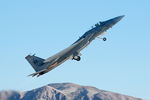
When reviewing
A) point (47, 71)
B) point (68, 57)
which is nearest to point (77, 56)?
point (68, 57)

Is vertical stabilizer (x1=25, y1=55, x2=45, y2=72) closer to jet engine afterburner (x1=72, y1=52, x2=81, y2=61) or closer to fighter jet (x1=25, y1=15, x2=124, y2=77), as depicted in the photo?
fighter jet (x1=25, y1=15, x2=124, y2=77)

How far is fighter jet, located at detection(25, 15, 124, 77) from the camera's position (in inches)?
3819

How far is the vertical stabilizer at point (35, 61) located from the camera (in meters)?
102

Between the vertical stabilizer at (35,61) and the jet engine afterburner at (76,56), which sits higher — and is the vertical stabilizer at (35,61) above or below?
above

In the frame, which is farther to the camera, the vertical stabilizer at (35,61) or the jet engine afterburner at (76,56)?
the vertical stabilizer at (35,61)

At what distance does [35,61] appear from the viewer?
103938mm

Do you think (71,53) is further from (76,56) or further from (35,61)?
(35,61)

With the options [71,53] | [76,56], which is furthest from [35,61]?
[76,56]

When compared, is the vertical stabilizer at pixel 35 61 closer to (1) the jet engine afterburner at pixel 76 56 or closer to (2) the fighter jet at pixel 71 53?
(2) the fighter jet at pixel 71 53

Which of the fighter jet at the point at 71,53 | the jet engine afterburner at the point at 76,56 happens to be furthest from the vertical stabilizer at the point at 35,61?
the jet engine afterburner at the point at 76,56

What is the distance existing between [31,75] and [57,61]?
8.96m

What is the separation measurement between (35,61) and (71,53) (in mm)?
12187

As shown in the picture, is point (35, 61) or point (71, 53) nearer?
point (71, 53)

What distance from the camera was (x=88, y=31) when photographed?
109 metres
